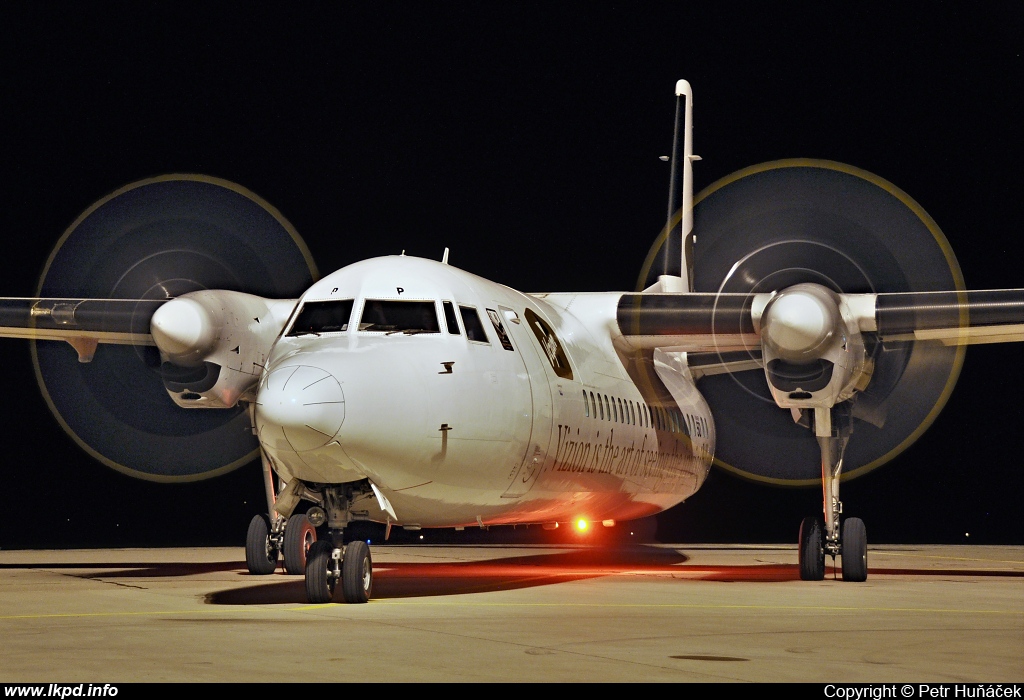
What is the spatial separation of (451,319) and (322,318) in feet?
4.27

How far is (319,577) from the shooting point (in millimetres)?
11789

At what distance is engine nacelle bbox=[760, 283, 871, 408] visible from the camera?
1552cm

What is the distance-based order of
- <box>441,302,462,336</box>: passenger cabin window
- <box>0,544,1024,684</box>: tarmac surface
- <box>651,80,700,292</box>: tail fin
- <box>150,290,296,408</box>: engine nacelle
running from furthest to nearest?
1. <box>651,80,700,292</box>: tail fin
2. <box>150,290,296,408</box>: engine nacelle
3. <box>441,302,462,336</box>: passenger cabin window
4. <box>0,544,1024,684</box>: tarmac surface

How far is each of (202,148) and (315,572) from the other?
2452 cm

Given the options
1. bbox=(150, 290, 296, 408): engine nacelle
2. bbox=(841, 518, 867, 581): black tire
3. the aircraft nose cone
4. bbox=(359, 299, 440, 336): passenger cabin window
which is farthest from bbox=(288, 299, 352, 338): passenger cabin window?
bbox=(841, 518, 867, 581): black tire

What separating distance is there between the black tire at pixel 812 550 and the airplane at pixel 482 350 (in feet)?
0.16

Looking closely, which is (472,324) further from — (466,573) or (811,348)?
(466,573)

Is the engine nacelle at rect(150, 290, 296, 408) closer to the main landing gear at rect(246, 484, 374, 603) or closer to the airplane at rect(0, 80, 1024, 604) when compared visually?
the airplane at rect(0, 80, 1024, 604)

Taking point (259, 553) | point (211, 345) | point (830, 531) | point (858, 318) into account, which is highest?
point (858, 318)

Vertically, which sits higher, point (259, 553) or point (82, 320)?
point (82, 320)

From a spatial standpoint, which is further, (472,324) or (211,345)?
(211,345)

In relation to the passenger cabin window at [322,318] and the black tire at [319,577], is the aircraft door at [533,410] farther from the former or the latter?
the black tire at [319,577]

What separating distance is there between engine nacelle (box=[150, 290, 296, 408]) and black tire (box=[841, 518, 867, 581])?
781 cm

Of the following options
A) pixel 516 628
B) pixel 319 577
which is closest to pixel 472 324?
pixel 319 577
